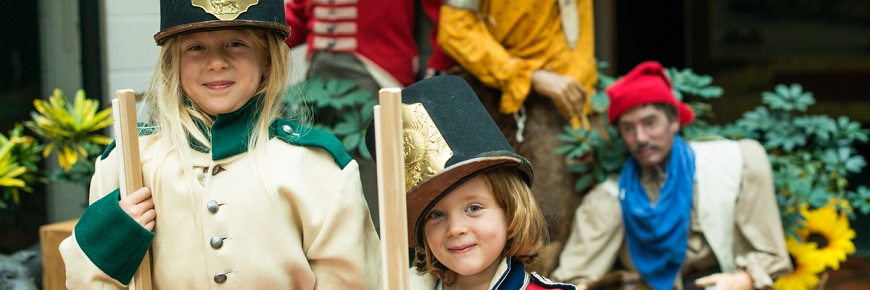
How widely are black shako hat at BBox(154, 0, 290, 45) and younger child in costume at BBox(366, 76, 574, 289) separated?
343 millimetres

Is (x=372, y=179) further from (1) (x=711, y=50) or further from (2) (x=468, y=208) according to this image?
(1) (x=711, y=50)

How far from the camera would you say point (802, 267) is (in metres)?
5.01

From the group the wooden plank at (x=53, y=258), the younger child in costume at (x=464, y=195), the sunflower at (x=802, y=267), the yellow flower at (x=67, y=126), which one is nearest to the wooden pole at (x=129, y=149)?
the younger child in costume at (x=464, y=195)

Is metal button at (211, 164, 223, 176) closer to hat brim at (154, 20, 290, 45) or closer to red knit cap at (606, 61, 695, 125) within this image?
hat brim at (154, 20, 290, 45)

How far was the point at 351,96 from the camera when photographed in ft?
16.7

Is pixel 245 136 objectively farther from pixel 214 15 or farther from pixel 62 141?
pixel 62 141

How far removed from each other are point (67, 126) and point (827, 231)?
10.00 feet

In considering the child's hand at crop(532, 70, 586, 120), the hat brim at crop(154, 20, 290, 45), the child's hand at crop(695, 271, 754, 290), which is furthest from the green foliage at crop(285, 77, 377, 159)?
the hat brim at crop(154, 20, 290, 45)

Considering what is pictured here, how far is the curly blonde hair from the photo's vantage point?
270cm

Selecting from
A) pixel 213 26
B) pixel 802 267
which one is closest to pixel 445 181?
pixel 213 26

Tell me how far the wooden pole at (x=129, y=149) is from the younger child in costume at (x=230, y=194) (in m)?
0.04

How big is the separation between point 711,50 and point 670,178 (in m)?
3.09

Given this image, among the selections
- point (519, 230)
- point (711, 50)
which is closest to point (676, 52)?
point (711, 50)

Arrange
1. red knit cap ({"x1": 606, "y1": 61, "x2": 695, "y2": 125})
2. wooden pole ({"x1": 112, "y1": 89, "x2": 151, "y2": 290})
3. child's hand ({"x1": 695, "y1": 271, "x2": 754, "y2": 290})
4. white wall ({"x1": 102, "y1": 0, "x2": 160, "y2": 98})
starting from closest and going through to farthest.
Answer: wooden pole ({"x1": 112, "y1": 89, "x2": 151, "y2": 290}) < child's hand ({"x1": 695, "y1": 271, "x2": 754, "y2": 290}) < red knit cap ({"x1": 606, "y1": 61, "x2": 695, "y2": 125}) < white wall ({"x1": 102, "y1": 0, "x2": 160, "y2": 98})
